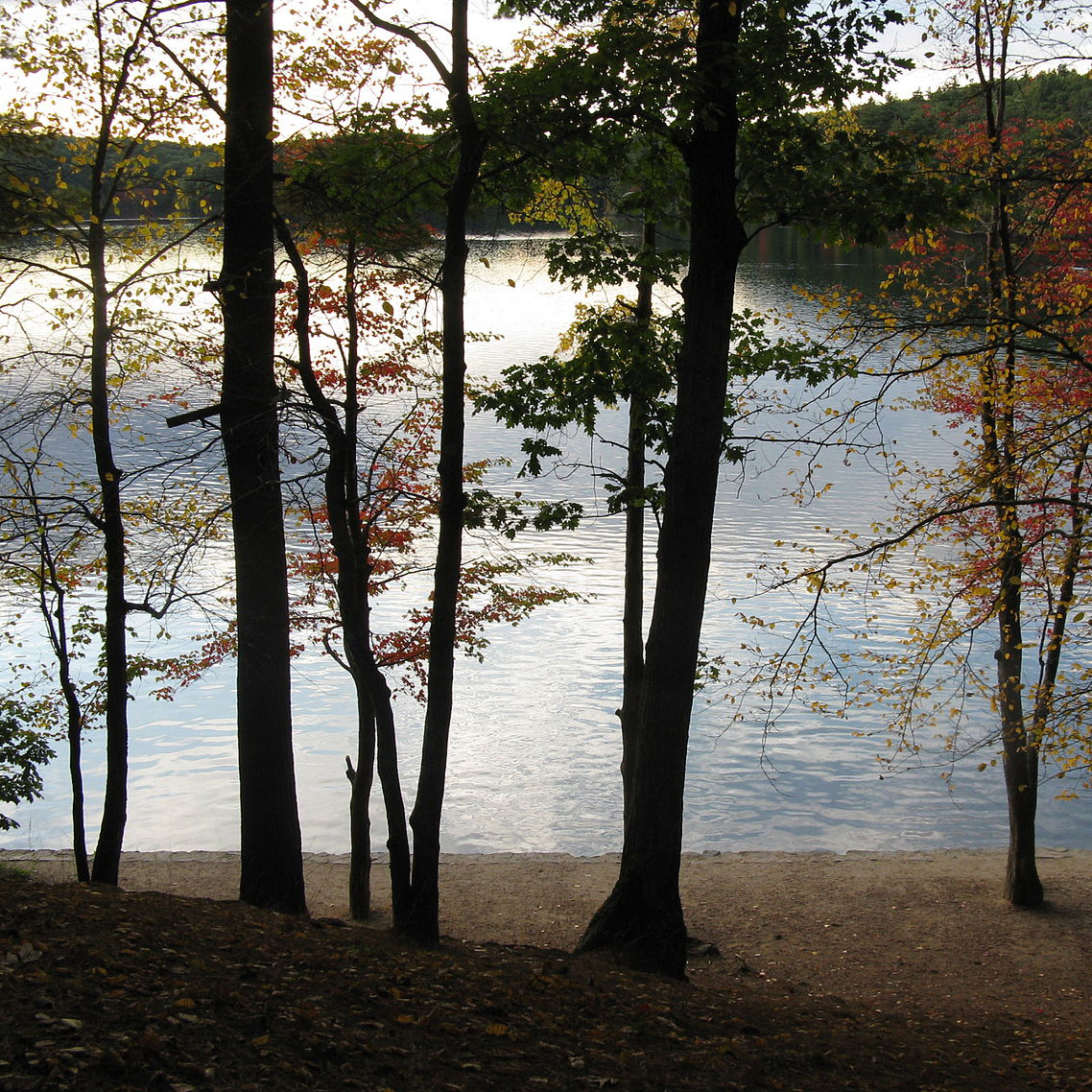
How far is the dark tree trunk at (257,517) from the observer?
9.42m

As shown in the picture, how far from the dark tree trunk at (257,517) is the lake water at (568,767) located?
9.10 ft

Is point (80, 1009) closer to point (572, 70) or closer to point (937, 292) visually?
point (572, 70)


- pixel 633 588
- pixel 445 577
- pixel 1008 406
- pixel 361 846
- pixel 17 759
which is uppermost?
pixel 1008 406

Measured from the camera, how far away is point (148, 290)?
35.8 feet

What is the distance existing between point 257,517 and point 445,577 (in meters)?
1.97

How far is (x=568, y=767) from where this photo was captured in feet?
62.6

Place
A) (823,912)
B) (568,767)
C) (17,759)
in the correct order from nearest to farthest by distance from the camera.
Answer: (17,759)
(823,912)
(568,767)

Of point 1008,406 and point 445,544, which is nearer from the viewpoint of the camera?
point 445,544

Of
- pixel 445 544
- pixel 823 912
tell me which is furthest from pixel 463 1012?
pixel 823 912

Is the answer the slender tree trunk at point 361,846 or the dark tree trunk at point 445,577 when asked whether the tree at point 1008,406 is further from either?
the slender tree trunk at point 361,846

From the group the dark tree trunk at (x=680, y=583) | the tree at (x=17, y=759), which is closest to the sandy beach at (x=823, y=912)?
the dark tree trunk at (x=680, y=583)

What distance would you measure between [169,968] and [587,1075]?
2.20 m

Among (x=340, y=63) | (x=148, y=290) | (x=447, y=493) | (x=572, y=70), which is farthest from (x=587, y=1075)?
(x=340, y=63)

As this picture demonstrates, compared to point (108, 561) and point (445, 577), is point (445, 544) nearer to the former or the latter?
point (445, 577)
